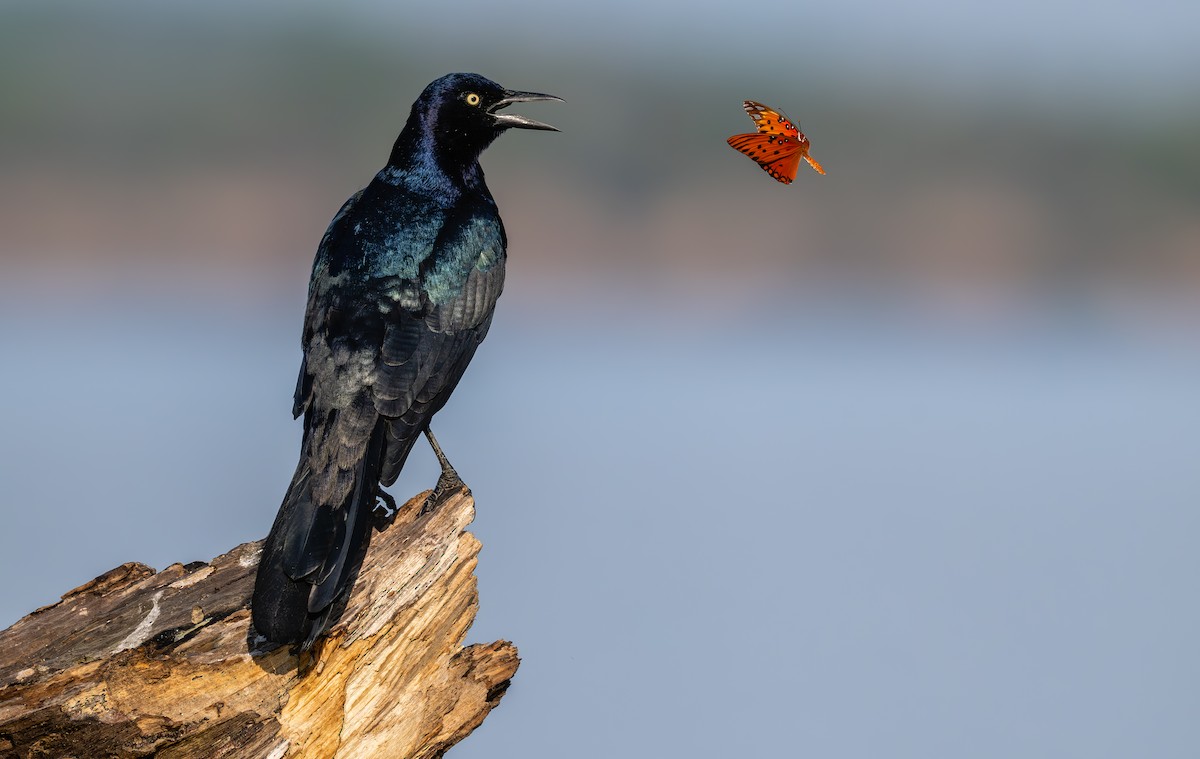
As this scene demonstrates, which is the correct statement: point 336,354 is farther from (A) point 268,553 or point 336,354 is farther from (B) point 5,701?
(B) point 5,701

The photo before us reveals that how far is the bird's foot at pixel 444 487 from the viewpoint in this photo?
5840mm

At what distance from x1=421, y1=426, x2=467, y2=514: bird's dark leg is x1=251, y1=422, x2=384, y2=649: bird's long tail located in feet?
0.84

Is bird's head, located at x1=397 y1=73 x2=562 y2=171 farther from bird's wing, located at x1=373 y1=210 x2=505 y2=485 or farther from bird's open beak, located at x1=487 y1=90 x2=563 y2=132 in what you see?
bird's wing, located at x1=373 y1=210 x2=505 y2=485

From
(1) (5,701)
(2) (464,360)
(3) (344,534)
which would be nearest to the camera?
(1) (5,701)

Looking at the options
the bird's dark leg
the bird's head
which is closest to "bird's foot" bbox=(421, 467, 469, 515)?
the bird's dark leg

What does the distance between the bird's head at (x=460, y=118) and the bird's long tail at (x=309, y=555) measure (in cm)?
228

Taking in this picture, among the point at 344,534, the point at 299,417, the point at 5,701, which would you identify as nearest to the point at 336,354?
the point at 299,417

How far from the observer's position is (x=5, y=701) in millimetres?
4613

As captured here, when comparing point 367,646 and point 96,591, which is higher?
point 96,591

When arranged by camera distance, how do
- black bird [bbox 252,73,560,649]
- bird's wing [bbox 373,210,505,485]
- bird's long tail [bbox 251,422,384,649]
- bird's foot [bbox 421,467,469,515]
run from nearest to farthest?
bird's long tail [bbox 251,422,384,649] < black bird [bbox 252,73,560,649] < bird's foot [bbox 421,467,469,515] < bird's wing [bbox 373,210,505,485]

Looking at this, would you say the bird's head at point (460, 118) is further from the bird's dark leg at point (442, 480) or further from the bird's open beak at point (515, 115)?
the bird's dark leg at point (442, 480)

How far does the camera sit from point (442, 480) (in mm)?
6398

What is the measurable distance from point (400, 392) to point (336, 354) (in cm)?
37

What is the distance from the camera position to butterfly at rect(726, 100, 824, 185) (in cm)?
586
